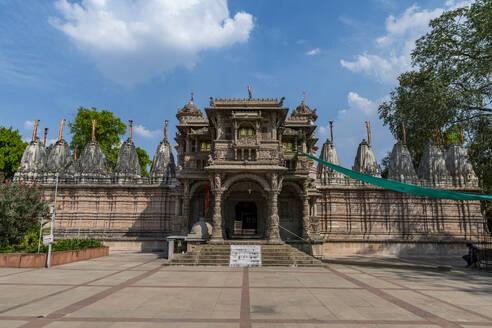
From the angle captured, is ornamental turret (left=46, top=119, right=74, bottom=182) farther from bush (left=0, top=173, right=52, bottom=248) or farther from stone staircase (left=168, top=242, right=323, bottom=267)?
stone staircase (left=168, top=242, right=323, bottom=267)

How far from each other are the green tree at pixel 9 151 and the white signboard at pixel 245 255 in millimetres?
35962

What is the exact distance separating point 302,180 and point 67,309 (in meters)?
17.7

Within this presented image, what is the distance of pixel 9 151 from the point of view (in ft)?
125

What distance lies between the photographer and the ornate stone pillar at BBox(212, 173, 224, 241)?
743 inches

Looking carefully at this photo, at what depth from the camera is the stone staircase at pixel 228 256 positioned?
55.5 ft

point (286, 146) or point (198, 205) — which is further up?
point (286, 146)

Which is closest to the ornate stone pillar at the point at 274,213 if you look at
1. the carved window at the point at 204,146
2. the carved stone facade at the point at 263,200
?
the carved stone facade at the point at 263,200

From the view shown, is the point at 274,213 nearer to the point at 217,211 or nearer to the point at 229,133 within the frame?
the point at 217,211

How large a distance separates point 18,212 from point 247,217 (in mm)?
16208

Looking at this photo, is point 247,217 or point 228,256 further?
point 247,217

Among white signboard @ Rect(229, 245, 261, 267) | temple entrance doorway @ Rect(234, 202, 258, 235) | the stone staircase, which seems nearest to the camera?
white signboard @ Rect(229, 245, 261, 267)

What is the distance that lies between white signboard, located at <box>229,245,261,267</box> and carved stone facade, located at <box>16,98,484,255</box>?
3.97 metres

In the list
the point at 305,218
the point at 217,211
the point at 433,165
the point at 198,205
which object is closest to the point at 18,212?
the point at 217,211

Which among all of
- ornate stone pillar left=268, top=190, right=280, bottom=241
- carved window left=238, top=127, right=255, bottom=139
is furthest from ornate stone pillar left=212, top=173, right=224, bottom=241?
carved window left=238, top=127, right=255, bottom=139
